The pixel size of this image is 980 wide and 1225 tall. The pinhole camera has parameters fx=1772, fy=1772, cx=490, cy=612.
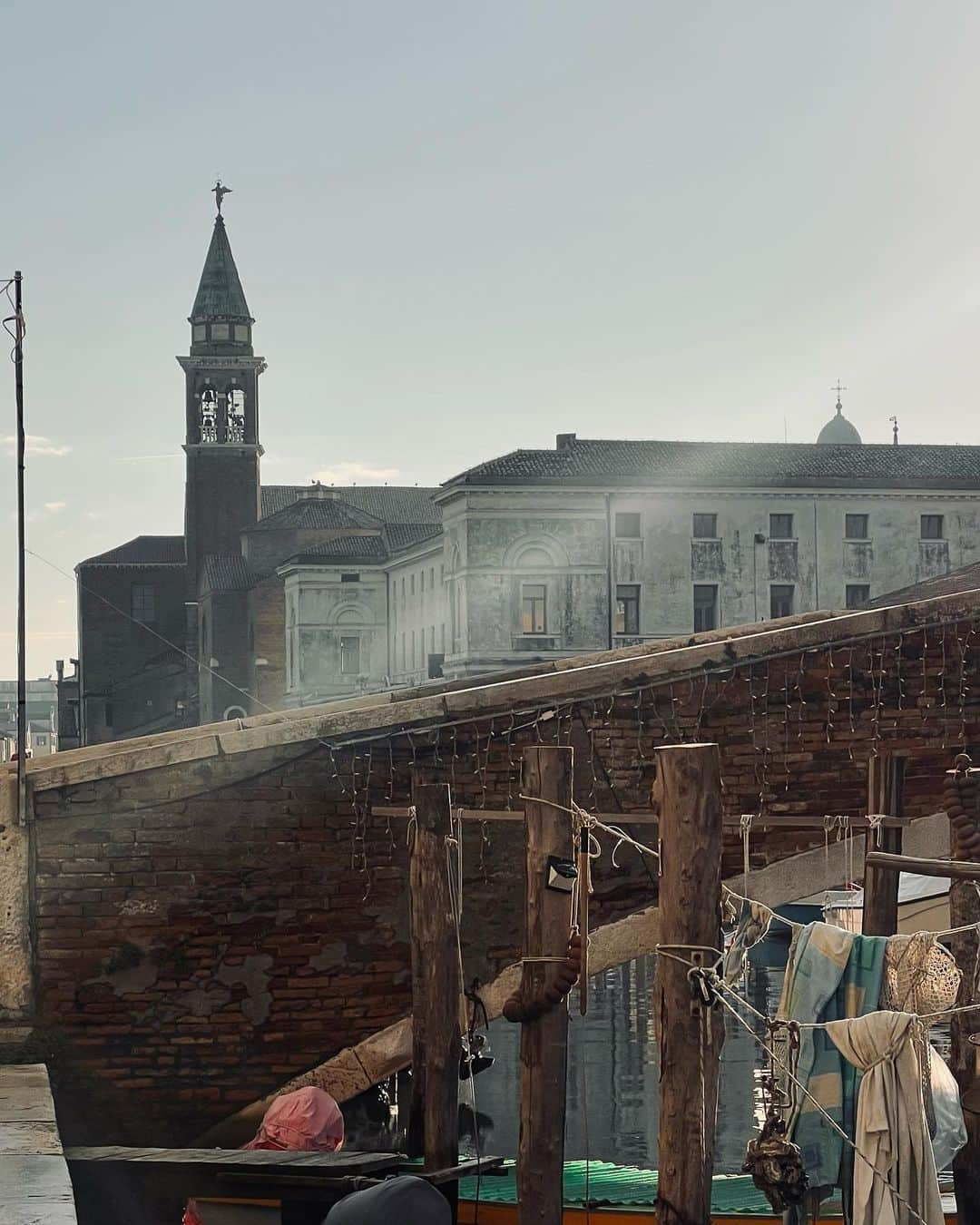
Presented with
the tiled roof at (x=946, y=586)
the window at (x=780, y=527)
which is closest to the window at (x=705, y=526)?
the window at (x=780, y=527)

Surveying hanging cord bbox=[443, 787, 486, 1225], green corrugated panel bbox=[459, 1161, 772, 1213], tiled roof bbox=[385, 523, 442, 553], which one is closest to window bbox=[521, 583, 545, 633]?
tiled roof bbox=[385, 523, 442, 553]

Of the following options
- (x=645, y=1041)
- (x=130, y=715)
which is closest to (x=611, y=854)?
(x=645, y=1041)

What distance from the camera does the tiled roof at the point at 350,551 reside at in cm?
5478

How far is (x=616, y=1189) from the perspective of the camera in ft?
28.5

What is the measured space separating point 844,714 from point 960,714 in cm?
73

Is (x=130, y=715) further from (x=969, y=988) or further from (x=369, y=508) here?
(x=969, y=988)

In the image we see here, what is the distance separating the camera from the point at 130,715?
59.5m

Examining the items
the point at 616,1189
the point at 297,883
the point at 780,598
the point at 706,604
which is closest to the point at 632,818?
the point at 616,1189

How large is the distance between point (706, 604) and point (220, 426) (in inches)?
865

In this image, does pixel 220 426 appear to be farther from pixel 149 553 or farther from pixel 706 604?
pixel 706 604

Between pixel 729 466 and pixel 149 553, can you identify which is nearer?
pixel 729 466

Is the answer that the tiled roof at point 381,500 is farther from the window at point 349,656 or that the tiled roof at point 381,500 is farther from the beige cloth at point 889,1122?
the beige cloth at point 889,1122

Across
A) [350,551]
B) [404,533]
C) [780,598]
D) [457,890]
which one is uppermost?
[404,533]

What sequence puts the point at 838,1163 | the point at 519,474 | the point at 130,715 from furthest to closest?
1. the point at 130,715
2. the point at 519,474
3. the point at 838,1163
